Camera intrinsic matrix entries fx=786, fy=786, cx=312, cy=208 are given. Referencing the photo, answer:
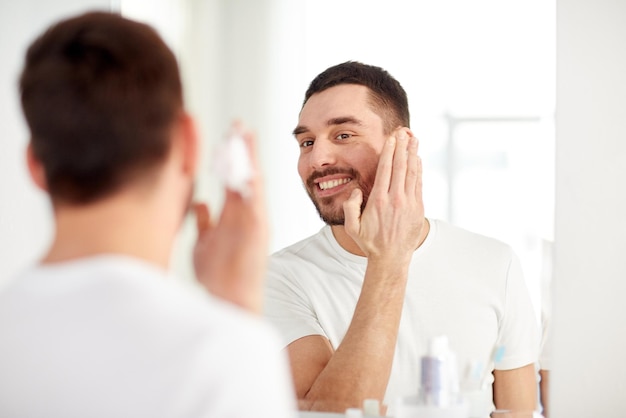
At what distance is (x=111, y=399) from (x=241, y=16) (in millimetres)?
690

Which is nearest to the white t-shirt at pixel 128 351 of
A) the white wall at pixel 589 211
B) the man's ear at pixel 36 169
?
the man's ear at pixel 36 169

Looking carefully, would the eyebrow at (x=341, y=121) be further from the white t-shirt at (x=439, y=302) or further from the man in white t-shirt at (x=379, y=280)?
the white t-shirt at (x=439, y=302)

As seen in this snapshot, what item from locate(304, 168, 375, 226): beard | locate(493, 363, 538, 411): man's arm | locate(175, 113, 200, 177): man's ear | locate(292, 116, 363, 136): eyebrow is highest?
locate(292, 116, 363, 136): eyebrow

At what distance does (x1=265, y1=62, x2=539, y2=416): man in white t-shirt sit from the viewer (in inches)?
38.9

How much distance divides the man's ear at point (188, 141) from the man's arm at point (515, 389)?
22.4 inches

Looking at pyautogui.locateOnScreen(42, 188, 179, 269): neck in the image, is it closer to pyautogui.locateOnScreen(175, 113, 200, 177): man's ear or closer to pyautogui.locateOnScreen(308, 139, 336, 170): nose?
pyautogui.locateOnScreen(175, 113, 200, 177): man's ear

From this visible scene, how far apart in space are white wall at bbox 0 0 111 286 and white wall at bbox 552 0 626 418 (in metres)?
0.67

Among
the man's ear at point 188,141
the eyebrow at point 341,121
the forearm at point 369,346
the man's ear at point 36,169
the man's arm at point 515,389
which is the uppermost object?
the eyebrow at point 341,121

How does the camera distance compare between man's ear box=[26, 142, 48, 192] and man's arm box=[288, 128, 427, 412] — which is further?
man's arm box=[288, 128, 427, 412]

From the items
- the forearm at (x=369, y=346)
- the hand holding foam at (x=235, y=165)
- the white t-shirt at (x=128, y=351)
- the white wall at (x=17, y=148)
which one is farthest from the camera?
the white wall at (x=17, y=148)

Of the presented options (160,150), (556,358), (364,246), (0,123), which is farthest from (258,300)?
(0,123)

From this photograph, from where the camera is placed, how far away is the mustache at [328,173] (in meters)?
1.03

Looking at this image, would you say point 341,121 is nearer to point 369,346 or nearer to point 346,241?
point 346,241

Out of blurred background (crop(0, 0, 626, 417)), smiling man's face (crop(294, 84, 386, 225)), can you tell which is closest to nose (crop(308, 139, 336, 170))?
smiling man's face (crop(294, 84, 386, 225))
